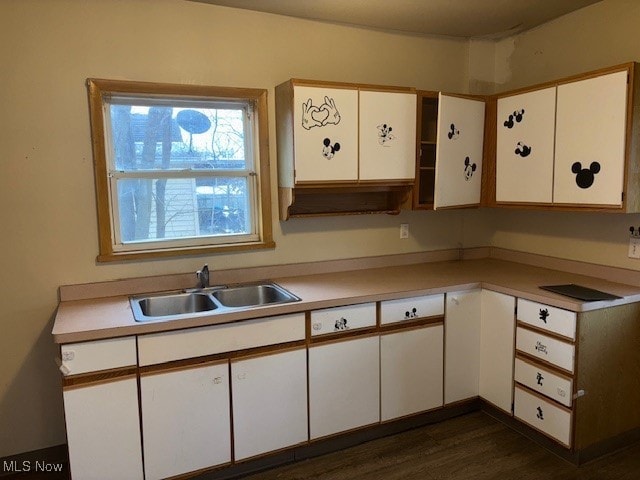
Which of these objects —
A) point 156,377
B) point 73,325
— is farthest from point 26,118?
point 156,377

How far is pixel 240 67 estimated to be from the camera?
8.79 feet

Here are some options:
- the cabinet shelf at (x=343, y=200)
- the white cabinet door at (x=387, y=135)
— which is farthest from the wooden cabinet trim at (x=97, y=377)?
the white cabinet door at (x=387, y=135)

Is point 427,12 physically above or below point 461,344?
above

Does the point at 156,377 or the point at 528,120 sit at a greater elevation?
the point at 528,120

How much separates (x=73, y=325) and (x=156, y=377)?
1.38ft

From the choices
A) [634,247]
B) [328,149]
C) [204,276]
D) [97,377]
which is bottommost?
[97,377]

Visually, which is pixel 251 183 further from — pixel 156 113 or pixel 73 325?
pixel 73 325

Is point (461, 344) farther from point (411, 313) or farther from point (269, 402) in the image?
point (269, 402)

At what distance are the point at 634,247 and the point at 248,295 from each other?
221cm

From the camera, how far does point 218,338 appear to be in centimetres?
215

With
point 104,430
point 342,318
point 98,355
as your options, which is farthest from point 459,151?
point 104,430

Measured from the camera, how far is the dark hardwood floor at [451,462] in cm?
229

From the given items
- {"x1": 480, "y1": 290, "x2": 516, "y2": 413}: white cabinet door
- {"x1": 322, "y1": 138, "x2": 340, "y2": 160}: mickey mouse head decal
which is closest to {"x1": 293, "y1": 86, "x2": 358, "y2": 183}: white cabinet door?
{"x1": 322, "y1": 138, "x2": 340, "y2": 160}: mickey mouse head decal

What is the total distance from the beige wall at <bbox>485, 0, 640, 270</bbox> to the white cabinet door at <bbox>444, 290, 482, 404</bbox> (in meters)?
0.75
